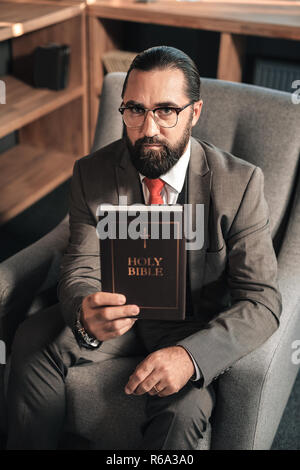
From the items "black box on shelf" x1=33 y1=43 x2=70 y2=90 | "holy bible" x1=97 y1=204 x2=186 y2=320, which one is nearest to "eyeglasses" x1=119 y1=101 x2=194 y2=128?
"holy bible" x1=97 y1=204 x2=186 y2=320

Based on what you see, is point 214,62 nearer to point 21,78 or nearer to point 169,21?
point 169,21

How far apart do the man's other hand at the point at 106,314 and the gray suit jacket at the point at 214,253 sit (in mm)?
77

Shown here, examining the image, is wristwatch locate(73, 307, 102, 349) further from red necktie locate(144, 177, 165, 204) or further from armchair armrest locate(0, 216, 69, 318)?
red necktie locate(144, 177, 165, 204)

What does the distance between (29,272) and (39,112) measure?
1011 millimetres

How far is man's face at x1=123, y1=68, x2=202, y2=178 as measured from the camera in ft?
4.08

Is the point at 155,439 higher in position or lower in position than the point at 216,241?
lower

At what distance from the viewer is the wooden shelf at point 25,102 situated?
82.7 inches

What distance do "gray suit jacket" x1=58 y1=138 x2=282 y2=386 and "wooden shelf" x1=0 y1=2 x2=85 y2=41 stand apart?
30.8 inches

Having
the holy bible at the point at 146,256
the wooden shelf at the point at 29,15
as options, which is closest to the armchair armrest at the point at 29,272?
the holy bible at the point at 146,256

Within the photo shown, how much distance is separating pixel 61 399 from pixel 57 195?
1.53m

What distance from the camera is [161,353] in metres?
1.20

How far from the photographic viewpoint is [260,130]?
5.09 feet

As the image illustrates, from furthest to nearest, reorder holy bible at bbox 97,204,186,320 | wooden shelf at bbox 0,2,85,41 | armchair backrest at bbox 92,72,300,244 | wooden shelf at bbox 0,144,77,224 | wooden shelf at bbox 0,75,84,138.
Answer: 1. wooden shelf at bbox 0,144,77,224
2. wooden shelf at bbox 0,75,84,138
3. wooden shelf at bbox 0,2,85,41
4. armchair backrest at bbox 92,72,300,244
5. holy bible at bbox 97,204,186,320
